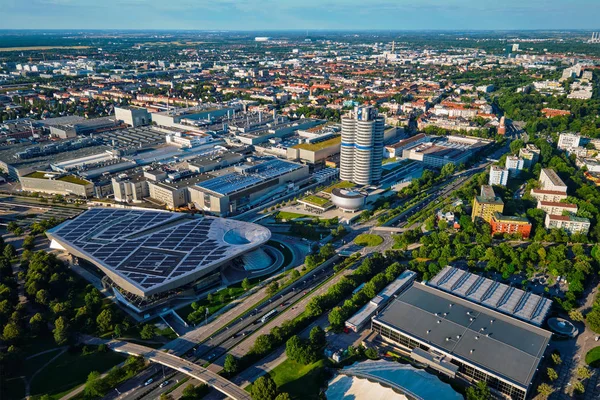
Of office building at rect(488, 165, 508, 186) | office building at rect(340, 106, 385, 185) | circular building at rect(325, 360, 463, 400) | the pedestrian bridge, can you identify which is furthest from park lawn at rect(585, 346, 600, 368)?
office building at rect(340, 106, 385, 185)

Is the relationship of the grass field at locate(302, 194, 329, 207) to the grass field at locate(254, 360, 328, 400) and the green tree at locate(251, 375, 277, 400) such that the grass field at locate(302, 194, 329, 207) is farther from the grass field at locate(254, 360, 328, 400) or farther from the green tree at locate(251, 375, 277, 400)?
the green tree at locate(251, 375, 277, 400)

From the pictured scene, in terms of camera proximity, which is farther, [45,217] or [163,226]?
[45,217]

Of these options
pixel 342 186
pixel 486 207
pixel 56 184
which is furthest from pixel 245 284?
pixel 56 184

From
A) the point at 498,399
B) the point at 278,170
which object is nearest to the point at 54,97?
the point at 278,170

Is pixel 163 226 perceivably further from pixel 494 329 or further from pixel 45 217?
pixel 494 329

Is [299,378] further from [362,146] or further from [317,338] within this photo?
[362,146]
